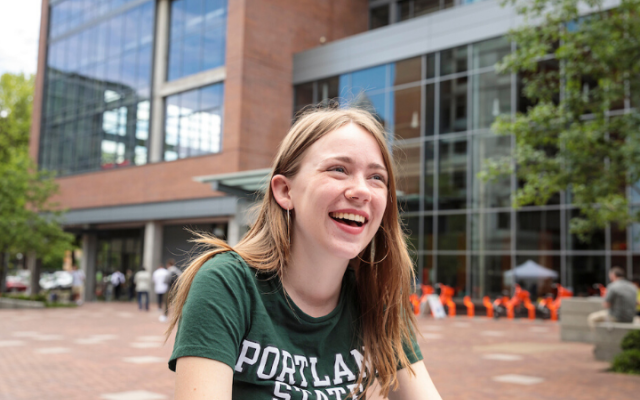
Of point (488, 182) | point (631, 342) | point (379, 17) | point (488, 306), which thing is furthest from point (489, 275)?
point (379, 17)

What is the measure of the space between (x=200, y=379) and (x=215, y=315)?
152mm

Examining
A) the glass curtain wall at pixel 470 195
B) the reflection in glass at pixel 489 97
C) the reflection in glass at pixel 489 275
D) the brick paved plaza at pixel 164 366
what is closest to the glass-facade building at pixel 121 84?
the glass curtain wall at pixel 470 195

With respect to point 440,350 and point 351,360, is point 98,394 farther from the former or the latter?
point 440,350

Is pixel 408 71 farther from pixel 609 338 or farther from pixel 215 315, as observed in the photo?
pixel 215 315

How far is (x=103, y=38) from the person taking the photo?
110 ft

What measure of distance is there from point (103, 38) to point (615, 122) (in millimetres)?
30398

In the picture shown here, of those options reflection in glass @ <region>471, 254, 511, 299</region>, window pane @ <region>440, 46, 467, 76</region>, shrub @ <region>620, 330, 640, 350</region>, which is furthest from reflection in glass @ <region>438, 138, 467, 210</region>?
shrub @ <region>620, 330, 640, 350</region>

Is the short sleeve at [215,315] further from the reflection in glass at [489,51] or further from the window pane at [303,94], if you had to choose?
the window pane at [303,94]

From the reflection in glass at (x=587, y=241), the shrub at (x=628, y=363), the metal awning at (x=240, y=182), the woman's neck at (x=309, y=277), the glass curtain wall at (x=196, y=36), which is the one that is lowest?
the shrub at (x=628, y=363)

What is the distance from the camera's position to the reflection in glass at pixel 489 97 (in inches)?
904

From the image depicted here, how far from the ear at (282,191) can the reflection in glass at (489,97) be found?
73.2 ft

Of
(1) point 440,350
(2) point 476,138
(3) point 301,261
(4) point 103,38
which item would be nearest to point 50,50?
(4) point 103,38

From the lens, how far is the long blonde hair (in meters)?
1.72

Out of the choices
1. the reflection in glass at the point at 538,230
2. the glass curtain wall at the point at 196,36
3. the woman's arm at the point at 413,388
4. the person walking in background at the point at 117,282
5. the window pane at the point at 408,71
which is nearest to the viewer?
the woman's arm at the point at 413,388
